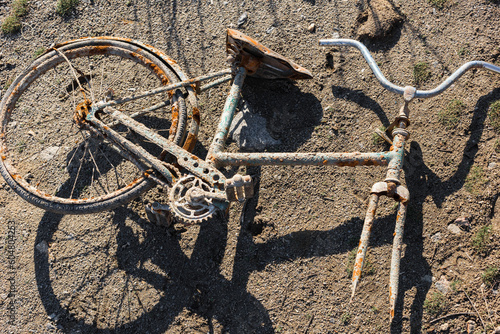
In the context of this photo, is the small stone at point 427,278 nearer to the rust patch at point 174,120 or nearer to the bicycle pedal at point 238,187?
the bicycle pedal at point 238,187

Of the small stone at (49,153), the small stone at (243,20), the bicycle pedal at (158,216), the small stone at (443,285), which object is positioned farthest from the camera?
the small stone at (243,20)

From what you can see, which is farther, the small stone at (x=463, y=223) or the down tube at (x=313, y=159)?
the small stone at (x=463, y=223)

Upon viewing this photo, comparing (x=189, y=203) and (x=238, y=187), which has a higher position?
Result: (x=238, y=187)

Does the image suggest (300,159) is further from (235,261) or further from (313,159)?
(235,261)

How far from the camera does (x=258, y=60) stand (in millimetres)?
3750

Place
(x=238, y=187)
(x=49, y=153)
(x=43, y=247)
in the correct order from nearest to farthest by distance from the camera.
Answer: (x=238, y=187) < (x=43, y=247) < (x=49, y=153)

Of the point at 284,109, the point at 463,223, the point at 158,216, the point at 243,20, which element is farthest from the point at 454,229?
the point at 243,20

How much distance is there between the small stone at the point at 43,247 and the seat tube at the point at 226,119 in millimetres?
2127

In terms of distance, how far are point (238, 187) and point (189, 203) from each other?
1.47 ft

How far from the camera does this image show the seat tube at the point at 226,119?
3.36 metres

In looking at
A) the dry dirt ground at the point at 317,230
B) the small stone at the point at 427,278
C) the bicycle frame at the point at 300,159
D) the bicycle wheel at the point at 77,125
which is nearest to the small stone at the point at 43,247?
the dry dirt ground at the point at 317,230

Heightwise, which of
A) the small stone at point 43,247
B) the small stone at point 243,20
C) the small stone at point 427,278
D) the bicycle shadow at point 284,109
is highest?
the small stone at point 243,20

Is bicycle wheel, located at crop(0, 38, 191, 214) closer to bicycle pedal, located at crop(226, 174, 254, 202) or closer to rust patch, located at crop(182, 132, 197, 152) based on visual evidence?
rust patch, located at crop(182, 132, 197, 152)

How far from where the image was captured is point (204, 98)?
4297 millimetres
